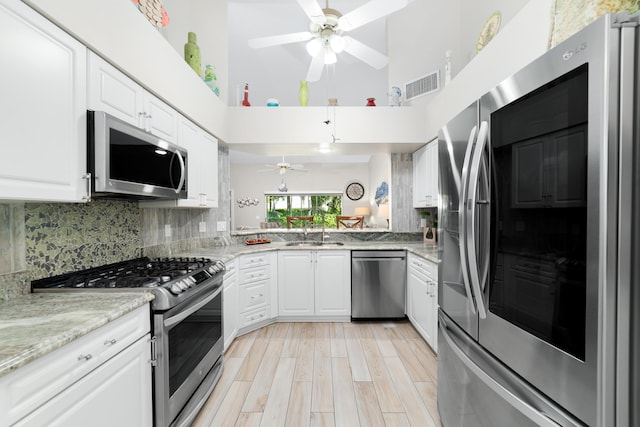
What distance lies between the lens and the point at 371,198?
31.9 ft

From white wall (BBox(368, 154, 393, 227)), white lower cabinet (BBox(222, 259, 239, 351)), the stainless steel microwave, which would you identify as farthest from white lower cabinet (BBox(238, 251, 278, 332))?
white wall (BBox(368, 154, 393, 227))

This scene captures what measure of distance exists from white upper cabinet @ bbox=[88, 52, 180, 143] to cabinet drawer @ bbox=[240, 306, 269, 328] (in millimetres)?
1924

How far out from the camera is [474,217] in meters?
1.21

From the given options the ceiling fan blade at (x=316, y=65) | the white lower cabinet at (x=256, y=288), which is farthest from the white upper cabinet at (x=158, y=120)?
the ceiling fan blade at (x=316, y=65)

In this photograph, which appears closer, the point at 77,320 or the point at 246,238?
the point at 77,320

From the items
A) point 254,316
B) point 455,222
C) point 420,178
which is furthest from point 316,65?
point 254,316

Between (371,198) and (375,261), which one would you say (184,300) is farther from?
(371,198)

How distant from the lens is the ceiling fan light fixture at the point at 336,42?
241 centimetres

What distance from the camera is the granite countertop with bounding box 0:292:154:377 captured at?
869mm

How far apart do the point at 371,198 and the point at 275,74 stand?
5.72 meters

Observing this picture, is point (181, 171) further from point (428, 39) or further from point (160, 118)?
point (428, 39)

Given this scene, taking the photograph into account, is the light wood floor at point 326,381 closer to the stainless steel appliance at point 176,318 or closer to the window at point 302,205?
the stainless steel appliance at point 176,318

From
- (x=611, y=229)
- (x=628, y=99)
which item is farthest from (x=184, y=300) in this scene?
(x=628, y=99)

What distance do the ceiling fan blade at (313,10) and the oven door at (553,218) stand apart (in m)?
1.55
